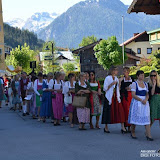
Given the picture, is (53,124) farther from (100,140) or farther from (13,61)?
(13,61)

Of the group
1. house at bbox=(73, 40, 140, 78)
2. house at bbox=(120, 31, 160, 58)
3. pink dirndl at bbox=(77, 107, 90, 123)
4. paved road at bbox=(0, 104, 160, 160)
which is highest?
house at bbox=(120, 31, 160, 58)

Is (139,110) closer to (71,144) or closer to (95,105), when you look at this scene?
(71,144)

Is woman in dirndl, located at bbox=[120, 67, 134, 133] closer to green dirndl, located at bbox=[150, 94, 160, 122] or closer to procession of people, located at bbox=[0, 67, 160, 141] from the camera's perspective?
procession of people, located at bbox=[0, 67, 160, 141]

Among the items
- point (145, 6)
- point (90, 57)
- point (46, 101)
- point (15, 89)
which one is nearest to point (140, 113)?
point (145, 6)

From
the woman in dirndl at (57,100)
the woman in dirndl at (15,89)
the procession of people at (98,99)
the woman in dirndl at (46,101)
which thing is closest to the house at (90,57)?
the woman in dirndl at (15,89)

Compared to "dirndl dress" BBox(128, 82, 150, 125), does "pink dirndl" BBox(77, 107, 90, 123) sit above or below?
below

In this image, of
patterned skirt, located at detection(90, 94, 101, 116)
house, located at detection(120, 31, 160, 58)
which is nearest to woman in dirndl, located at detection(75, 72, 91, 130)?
patterned skirt, located at detection(90, 94, 101, 116)

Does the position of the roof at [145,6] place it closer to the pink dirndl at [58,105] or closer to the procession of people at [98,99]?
the procession of people at [98,99]

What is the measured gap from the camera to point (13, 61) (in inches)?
3755

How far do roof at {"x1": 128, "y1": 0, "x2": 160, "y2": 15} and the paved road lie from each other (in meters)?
3.19

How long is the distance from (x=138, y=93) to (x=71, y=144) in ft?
6.30

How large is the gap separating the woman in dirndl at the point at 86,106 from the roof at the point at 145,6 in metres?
2.34

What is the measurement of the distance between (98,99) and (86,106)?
1.57ft

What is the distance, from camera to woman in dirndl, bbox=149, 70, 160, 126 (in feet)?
31.3
